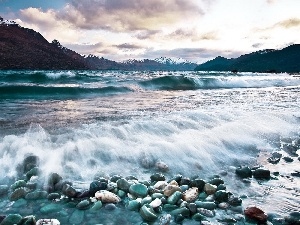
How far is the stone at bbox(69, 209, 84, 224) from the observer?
2.73 metres

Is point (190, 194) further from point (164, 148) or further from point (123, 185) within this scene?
point (164, 148)

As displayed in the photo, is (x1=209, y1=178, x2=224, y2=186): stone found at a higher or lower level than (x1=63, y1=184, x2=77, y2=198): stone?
lower

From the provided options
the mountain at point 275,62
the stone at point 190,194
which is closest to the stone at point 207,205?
the stone at point 190,194

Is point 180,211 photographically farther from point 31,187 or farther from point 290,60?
point 290,60

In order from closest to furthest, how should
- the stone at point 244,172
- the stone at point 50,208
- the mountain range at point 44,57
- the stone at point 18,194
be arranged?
the stone at point 50,208
the stone at point 18,194
the stone at point 244,172
the mountain range at point 44,57

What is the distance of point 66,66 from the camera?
132m

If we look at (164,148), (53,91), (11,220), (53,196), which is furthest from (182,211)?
(53,91)

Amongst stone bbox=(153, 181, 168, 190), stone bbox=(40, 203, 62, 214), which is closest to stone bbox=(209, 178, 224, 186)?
stone bbox=(153, 181, 168, 190)

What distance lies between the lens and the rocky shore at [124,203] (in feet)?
9.11

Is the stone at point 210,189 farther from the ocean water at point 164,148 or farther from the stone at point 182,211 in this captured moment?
the stone at point 182,211

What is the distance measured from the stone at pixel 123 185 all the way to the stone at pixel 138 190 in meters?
0.10

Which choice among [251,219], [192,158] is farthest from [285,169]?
[251,219]

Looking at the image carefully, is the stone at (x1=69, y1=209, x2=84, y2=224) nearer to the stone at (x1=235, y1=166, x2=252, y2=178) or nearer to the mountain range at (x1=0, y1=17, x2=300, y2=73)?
the stone at (x1=235, y1=166, x2=252, y2=178)

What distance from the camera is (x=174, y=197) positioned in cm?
308
